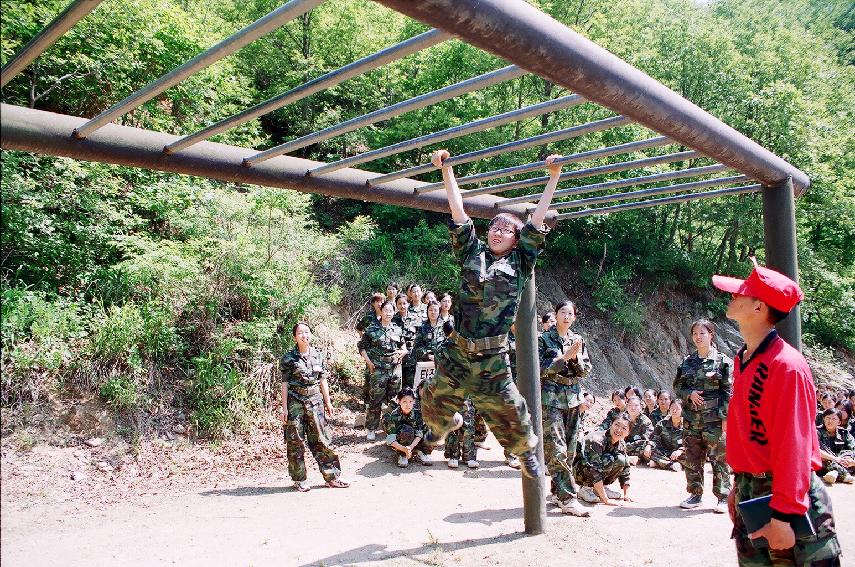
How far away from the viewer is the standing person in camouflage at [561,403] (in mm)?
6004

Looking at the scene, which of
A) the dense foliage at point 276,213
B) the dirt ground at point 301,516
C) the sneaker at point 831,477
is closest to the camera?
the dirt ground at point 301,516

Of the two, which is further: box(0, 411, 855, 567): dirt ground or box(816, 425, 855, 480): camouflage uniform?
box(816, 425, 855, 480): camouflage uniform

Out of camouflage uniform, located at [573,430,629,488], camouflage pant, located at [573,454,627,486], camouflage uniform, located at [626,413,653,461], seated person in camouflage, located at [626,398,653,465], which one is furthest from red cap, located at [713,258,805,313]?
camouflage uniform, located at [626,413,653,461]

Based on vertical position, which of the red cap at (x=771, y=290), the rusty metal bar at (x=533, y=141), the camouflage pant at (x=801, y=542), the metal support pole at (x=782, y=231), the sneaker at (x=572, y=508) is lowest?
the sneaker at (x=572, y=508)

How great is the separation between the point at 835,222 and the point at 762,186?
18845mm

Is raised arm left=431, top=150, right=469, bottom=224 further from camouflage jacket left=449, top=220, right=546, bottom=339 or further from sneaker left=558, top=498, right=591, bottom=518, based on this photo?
sneaker left=558, top=498, right=591, bottom=518

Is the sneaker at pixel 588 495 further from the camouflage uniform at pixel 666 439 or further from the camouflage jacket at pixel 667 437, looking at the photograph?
the camouflage jacket at pixel 667 437

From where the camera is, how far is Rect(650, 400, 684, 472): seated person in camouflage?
29.1 ft

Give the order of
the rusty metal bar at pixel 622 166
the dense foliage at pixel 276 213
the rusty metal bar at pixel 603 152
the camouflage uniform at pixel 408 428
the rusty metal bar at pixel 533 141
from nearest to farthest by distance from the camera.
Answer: the rusty metal bar at pixel 533 141, the rusty metal bar at pixel 603 152, the rusty metal bar at pixel 622 166, the camouflage uniform at pixel 408 428, the dense foliage at pixel 276 213

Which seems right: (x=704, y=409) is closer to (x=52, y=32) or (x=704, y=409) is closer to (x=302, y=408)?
(x=302, y=408)

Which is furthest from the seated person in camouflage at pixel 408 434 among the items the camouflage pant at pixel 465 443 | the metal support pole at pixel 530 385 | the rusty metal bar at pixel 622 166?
the rusty metal bar at pixel 622 166

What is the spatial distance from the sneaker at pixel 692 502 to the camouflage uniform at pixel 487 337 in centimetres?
373

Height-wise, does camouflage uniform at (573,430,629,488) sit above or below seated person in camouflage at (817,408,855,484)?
above

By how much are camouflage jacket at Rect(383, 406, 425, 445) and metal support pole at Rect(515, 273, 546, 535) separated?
10.5 ft
